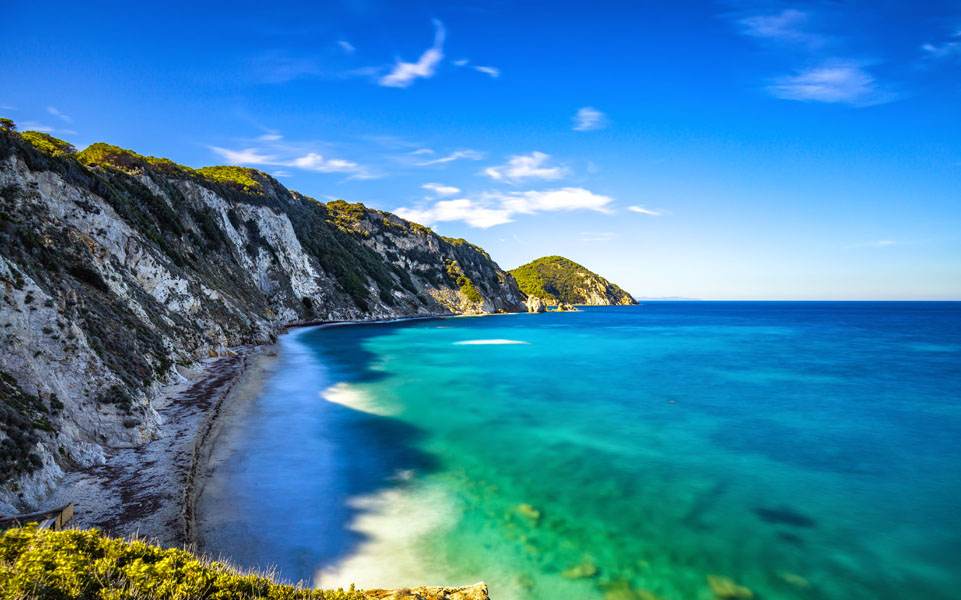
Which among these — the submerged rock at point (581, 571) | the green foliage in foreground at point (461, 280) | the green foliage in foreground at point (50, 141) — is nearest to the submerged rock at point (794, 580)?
the submerged rock at point (581, 571)

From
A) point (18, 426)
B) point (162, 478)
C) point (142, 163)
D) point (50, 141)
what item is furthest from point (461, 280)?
point (18, 426)

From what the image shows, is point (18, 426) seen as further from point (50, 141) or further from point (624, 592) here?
point (50, 141)

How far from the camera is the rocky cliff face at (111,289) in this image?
12.0 meters

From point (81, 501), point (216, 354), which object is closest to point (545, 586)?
point (81, 501)

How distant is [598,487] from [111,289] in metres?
24.1

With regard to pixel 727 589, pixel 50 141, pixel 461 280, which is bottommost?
pixel 727 589

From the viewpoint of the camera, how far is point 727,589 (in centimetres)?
934

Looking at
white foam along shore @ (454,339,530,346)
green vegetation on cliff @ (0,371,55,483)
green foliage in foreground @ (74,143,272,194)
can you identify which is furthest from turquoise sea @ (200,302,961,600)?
green foliage in foreground @ (74,143,272,194)

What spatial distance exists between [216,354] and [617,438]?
2675cm

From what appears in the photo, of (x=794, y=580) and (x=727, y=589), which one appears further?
(x=794, y=580)

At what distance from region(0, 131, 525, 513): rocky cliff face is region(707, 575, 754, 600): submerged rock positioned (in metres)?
14.6

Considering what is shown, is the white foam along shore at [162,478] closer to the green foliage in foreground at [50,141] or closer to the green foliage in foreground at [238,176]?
the green foliage in foreground at [50,141]

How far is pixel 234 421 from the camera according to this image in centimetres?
1817

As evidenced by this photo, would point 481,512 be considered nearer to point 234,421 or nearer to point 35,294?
point 234,421
